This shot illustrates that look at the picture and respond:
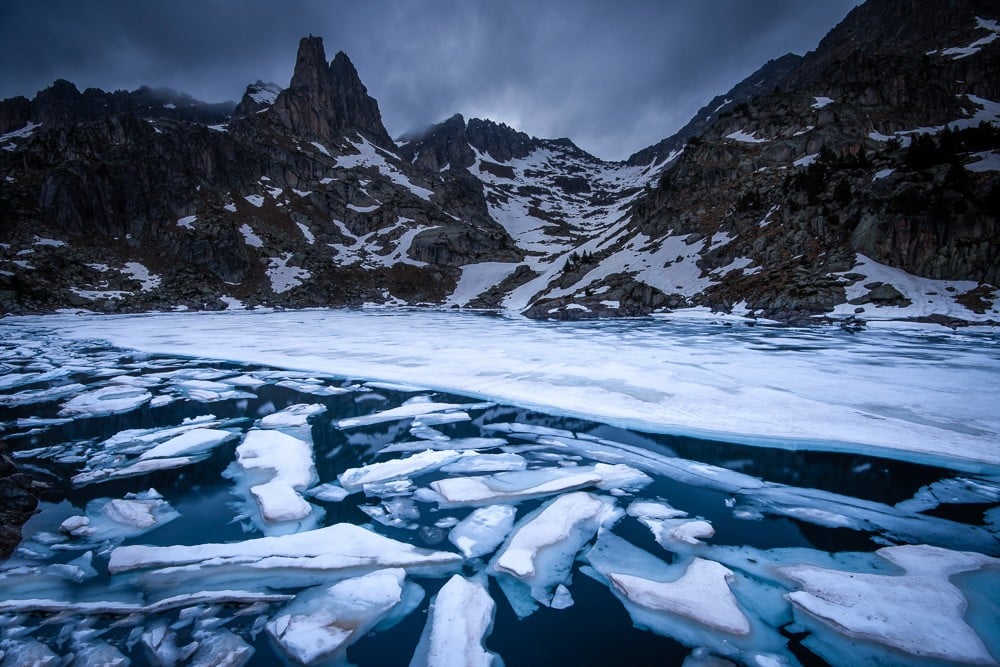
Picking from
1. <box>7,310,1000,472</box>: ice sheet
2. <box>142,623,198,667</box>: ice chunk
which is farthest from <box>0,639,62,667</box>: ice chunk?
<box>7,310,1000,472</box>: ice sheet

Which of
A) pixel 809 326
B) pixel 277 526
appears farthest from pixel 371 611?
pixel 809 326

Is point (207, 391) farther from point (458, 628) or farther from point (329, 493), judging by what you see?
point (458, 628)

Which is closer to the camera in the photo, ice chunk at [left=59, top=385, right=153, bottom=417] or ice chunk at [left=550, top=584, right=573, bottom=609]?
ice chunk at [left=550, top=584, right=573, bottom=609]

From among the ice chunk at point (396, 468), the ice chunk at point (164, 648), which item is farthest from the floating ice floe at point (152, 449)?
the ice chunk at point (164, 648)

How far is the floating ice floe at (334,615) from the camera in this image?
3.49m

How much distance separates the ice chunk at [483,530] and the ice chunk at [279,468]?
2152 mm

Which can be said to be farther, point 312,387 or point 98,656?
point 312,387

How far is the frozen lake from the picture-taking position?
11.9 feet

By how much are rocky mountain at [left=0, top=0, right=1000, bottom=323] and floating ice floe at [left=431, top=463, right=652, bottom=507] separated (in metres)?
30.8

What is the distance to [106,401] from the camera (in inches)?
442

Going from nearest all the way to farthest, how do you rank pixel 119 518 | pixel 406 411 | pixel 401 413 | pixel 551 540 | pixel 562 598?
pixel 562 598 < pixel 551 540 < pixel 119 518 < pixel 401 413 < pixel 406 411

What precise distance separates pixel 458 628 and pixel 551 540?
172 centimetres

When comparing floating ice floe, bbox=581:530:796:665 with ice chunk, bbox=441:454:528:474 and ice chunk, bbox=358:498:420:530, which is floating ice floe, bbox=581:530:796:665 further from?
ice chunk, bbox=441:454:528:474

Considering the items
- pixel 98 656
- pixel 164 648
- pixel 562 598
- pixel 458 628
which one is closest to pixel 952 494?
pixel 562 598
